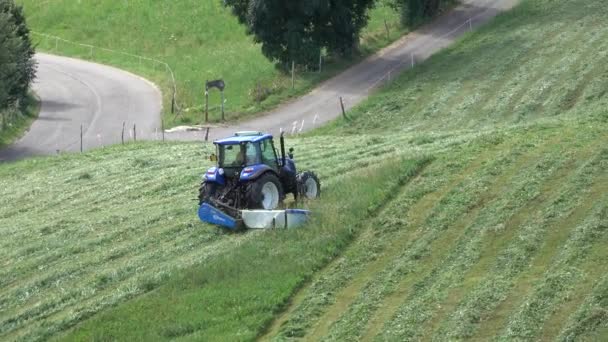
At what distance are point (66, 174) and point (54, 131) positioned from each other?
17629 millimetres

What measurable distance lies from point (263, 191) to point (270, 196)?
0.27 meters

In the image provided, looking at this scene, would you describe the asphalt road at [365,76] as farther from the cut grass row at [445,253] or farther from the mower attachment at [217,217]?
the mower attachment at [217,217]

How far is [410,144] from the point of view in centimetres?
3553

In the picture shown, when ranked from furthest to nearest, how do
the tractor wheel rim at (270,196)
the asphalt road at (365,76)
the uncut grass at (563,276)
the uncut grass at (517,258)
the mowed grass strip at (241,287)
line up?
the asphalt road at (365,76) → the tractor wheel rim at (270,196) → the mowed grass strip at (241,287) → the uncut grass at (517,258) → the uncut grass at (563,276)

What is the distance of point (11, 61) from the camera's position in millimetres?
49281

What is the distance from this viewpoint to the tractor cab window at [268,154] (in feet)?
89.0

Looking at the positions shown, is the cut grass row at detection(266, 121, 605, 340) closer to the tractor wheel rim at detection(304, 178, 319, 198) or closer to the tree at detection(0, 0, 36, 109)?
the tractor wheel rim at detection(304, 178, 319, 198)

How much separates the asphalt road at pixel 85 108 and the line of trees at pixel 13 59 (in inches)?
68.8

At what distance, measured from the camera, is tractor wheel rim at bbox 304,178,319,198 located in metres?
27.8

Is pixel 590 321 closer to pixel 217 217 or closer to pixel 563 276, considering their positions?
pixel 563 276

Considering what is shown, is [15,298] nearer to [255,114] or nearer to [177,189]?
[177,189]

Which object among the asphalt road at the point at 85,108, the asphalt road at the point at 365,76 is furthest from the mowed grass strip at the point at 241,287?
the asphalt road at the point at 85,108

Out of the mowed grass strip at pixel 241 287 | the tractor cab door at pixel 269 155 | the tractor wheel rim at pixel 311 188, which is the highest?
the tractor cab door at pixel 269 155

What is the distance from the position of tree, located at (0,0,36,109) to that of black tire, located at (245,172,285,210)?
24.8 metres
